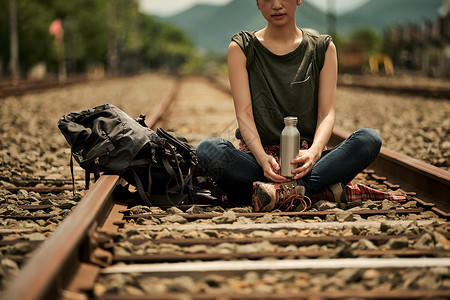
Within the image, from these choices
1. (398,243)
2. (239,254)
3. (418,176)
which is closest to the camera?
(239,254)

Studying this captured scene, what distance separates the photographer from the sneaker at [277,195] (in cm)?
335

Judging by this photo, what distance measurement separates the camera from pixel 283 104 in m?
3.50

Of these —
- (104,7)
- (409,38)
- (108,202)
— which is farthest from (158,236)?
(104,7)

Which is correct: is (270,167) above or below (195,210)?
above

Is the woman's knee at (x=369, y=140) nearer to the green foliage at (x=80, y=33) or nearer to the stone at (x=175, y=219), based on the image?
the stone at (x=175, y=219)

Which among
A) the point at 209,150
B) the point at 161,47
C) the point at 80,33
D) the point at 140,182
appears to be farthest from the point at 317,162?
the point at 161,47

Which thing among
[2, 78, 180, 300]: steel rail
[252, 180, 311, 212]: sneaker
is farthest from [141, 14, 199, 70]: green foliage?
[2, 78, 180, 300]: steel rail

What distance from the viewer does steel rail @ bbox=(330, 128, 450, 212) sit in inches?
142

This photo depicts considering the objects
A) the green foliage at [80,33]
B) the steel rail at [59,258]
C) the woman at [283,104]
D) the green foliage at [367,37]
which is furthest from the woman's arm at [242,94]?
the green foliage at [367,37]

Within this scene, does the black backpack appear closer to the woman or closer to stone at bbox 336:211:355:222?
the woman

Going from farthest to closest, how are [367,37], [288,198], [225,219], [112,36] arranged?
[367,37], [112,36], [288,198], [225,219]

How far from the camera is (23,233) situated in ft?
9.97

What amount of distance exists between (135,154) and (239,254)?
1309mm

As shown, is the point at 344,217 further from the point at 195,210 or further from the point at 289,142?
the point at 195,210
